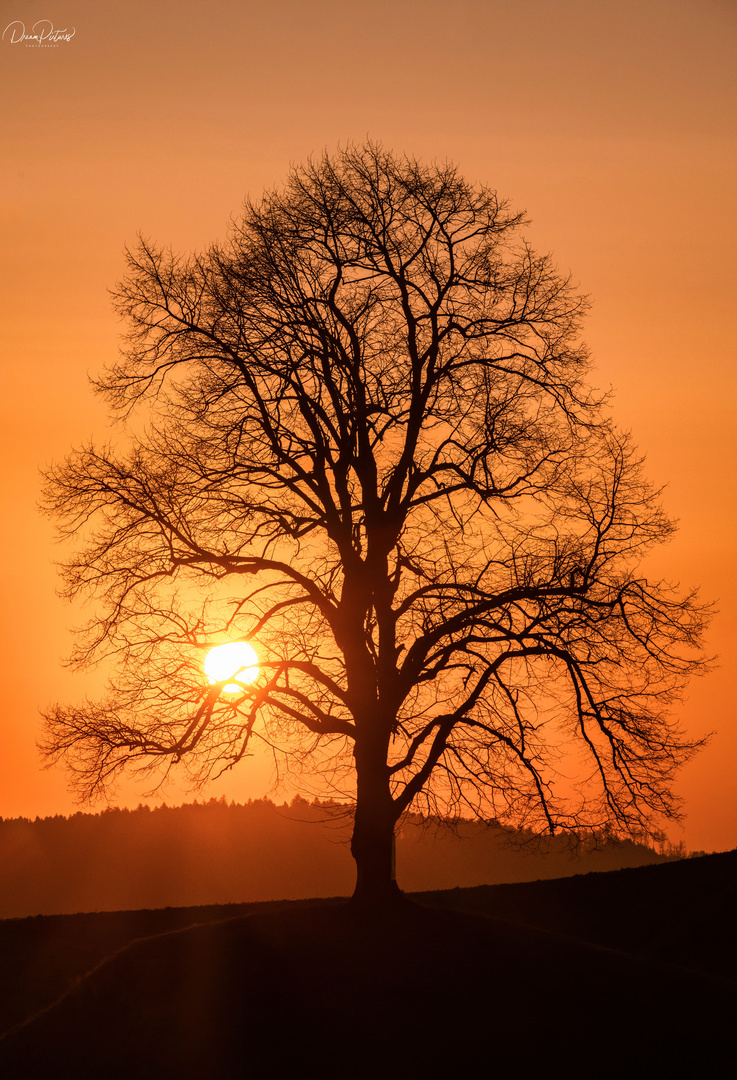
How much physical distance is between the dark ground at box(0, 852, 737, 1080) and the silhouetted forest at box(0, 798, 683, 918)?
80526 mm

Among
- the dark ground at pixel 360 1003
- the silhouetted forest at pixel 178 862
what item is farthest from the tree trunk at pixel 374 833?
the silhouetted forest at pixel 178 862

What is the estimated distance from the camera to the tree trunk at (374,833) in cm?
1645

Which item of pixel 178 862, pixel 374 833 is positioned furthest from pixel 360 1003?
pixel 178 862

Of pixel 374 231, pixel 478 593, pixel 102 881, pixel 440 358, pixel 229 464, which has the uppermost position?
pixel 374 231

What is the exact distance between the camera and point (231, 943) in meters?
16.0

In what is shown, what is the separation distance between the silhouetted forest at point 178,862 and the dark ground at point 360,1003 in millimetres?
80526

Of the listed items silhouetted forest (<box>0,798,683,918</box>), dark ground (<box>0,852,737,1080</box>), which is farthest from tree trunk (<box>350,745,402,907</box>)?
silhouetted forest (<box>0,798,683,918</box>)

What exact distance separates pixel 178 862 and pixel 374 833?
93.3 m

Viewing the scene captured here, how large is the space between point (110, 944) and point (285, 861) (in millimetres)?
88255

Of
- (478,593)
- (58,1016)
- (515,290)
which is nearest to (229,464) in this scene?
(478,593)

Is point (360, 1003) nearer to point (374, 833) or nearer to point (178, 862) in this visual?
point (374, 833)

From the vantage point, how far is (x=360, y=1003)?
533 inches

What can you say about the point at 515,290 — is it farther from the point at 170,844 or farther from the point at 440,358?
the point at 170,844

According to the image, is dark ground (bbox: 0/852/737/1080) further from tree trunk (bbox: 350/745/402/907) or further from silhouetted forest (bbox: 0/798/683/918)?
silhouetted forest (bbox: 0/798/683/918)
